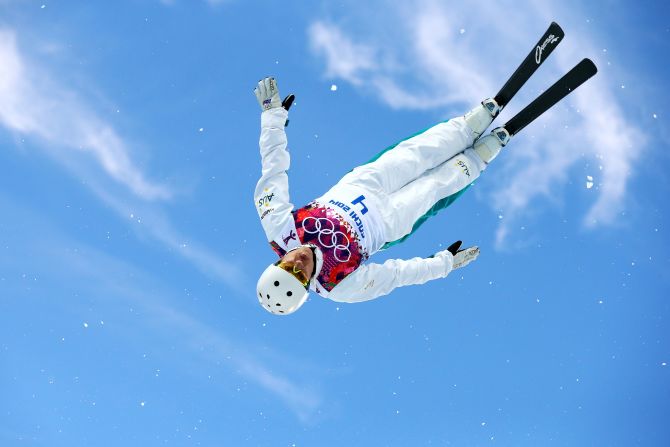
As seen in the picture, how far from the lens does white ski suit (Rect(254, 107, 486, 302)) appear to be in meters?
6.66

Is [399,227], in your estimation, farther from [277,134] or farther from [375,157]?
[277,134]

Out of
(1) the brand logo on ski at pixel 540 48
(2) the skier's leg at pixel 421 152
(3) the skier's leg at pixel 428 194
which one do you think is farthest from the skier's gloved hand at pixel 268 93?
(1) the brand logo on ski at pixel 540 48

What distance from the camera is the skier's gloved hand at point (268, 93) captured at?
255 inches

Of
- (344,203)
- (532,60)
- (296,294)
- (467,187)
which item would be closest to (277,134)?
(344,203)

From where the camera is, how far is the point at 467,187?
7895mm

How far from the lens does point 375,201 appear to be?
7.17m

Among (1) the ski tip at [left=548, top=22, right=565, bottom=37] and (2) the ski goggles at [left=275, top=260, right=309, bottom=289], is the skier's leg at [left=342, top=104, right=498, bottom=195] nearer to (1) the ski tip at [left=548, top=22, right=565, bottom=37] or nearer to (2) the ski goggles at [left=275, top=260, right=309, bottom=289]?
(1) the ski tip at [left=548, top=22, right=565, bottom=37]

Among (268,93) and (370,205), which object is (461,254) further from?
(268,93)

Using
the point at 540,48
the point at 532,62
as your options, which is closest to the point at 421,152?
the point at 532,62

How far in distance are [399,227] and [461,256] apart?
0.78m

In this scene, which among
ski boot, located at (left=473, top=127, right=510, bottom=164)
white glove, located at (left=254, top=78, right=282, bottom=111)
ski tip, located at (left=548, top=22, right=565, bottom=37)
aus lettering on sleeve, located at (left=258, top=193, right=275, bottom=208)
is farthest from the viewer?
ski boot, located at (left=473, top=127, right=510, bottom=164)

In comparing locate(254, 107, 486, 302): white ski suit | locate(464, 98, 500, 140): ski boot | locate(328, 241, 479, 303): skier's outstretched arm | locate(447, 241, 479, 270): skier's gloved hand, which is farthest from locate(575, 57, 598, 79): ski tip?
locate(328, 241, 479, 303): skier's outstretched arm

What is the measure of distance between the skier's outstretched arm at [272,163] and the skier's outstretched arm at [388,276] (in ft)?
2.77

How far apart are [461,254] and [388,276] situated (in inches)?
41.5
